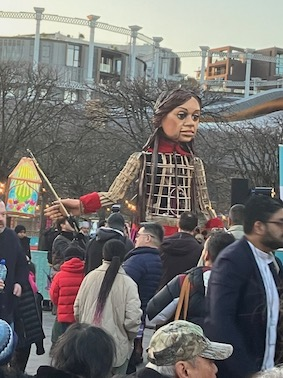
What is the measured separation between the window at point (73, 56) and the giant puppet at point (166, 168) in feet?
186

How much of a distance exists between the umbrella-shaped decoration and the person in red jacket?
89cm

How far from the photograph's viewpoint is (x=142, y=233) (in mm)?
7086

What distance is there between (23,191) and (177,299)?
3.59 meters

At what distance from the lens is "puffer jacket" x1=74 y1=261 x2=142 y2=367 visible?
614 cm

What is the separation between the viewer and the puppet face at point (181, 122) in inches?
348

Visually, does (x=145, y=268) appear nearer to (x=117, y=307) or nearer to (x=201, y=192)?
(x=117, y=307)

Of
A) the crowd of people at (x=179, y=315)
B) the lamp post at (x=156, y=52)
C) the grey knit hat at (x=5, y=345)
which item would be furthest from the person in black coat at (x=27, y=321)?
the lamp post at (x=156, y=52)

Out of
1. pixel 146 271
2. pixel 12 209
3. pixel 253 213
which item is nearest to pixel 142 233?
pixel 146 271

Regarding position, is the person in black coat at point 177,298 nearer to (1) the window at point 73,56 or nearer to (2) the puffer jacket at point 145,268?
(2) the puffer jacket at point 145,268

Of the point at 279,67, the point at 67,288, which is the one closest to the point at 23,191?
the point at 67,288

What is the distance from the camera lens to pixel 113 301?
614 cm

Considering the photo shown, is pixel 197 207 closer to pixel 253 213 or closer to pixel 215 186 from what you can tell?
pixel 253 213

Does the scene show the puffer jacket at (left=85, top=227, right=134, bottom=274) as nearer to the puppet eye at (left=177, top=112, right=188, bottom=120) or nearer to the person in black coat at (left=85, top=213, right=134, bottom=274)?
the person in black coat at (left=85, top=213, right=134, bottom=274)

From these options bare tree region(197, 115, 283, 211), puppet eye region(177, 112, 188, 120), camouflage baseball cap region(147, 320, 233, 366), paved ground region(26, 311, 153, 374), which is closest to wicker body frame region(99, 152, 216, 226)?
puppet eye region(177, 112, 188, 120)
